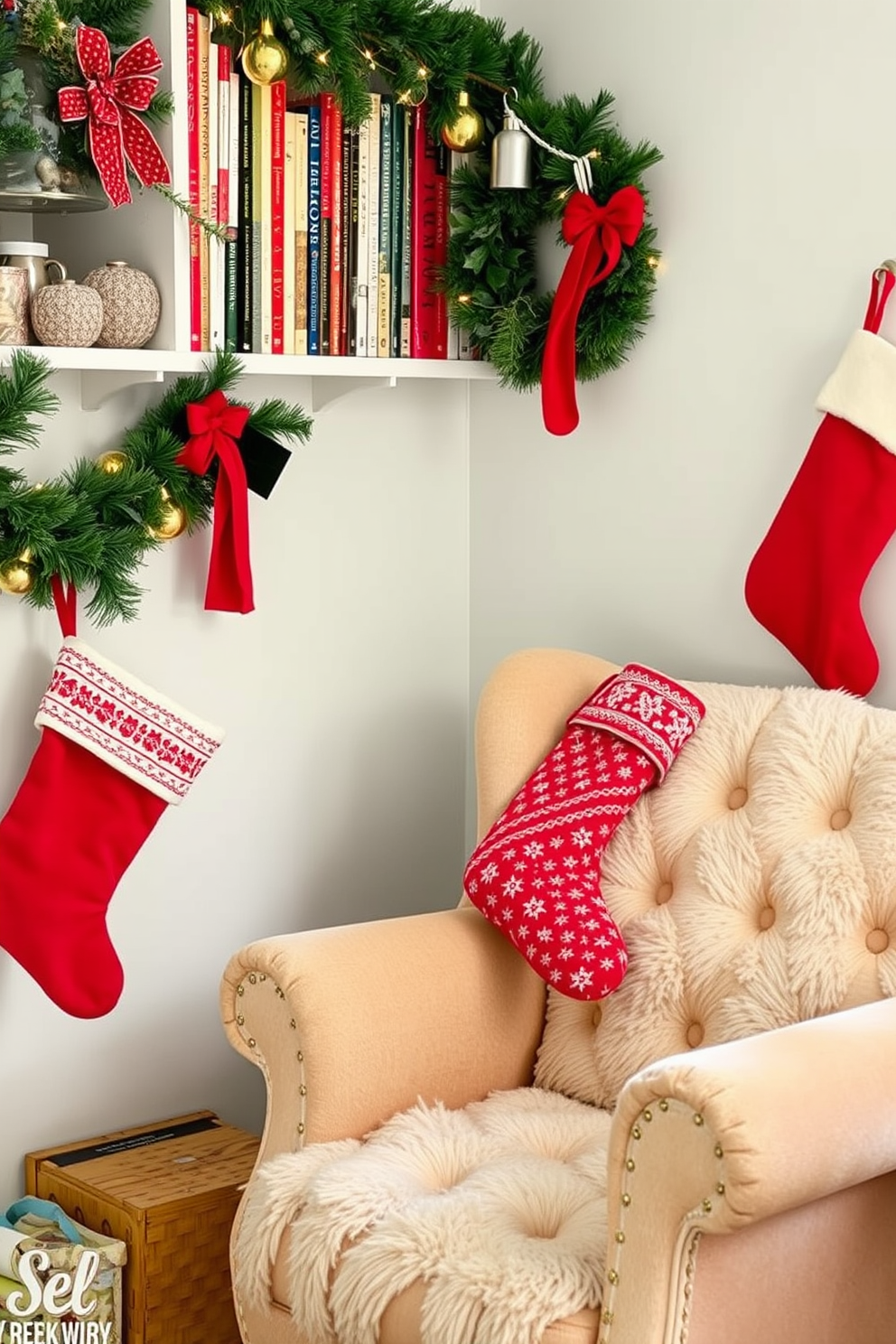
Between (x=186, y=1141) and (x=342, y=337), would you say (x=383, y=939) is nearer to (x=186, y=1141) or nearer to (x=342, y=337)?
(x=186, y=1141)

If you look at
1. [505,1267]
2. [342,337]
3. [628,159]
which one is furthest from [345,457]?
[505,1267]

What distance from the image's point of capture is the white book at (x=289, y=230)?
86.5 inches

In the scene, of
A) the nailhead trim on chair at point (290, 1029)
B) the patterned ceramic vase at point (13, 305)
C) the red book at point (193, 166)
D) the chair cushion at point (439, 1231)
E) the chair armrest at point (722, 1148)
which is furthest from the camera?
the red book at point (193, 166)

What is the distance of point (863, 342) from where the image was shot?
79.8 inches

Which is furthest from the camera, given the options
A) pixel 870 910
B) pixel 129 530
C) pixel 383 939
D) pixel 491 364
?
pixel 491 364

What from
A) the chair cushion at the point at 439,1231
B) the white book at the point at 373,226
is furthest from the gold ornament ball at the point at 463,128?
the chair cushion at the point at 439,1231

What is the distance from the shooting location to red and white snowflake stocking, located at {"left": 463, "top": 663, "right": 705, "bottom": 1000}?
1932mm

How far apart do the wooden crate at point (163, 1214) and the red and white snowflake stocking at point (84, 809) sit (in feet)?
0.81

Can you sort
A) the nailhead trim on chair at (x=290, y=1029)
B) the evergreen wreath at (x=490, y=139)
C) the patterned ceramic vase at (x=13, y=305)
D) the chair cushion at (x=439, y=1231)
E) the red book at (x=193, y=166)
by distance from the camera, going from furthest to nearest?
the evergreen wreath at (x=490, y=139), the red book at (x=193, y=166), the patterned ceramic vase at (x=13, y=305), the nailhead trim on chair at (x=290, y=1029), the chair cushion at (x=439, y=1231)

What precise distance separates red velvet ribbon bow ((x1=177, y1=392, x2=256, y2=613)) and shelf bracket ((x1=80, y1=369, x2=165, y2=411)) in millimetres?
74

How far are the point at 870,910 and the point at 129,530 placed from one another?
1.07m

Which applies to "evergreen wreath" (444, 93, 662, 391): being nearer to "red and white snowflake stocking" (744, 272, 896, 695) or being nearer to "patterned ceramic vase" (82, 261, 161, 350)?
"red and white snowflake stocking" (744, 272, 896, 695)

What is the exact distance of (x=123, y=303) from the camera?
202 cm

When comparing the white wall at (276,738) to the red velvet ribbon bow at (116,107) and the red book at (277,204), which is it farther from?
the red velvet ribbon bow at (116,107)
